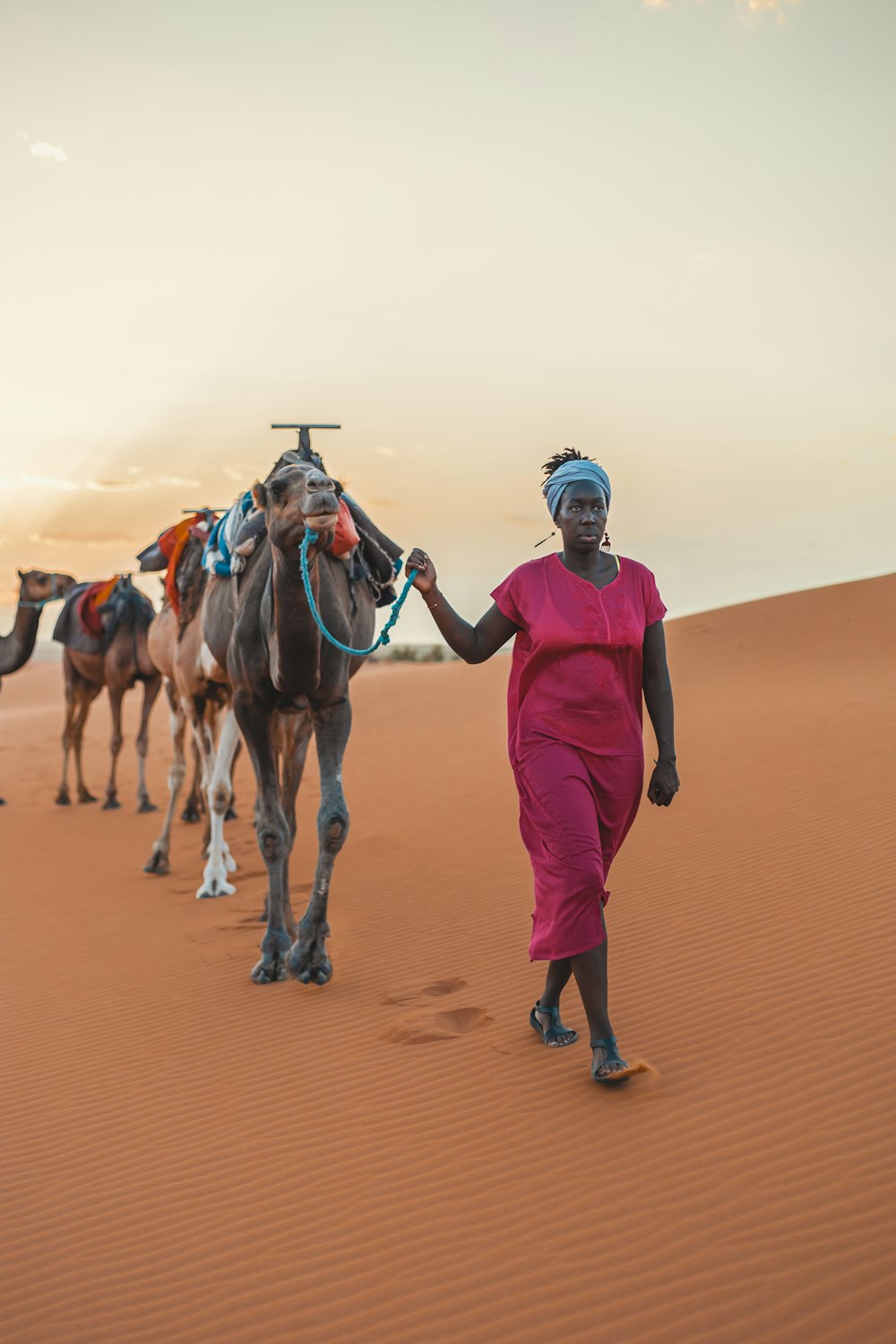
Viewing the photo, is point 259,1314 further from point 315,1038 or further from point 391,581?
point 391,581

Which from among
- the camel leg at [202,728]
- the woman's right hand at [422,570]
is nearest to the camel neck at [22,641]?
the camel leg at [202,728]

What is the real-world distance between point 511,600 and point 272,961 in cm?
311

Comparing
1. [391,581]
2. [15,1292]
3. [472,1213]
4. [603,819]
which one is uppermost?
[391,581]

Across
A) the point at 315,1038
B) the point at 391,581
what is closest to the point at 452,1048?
the point at 315,1038

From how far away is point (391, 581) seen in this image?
24.6ft

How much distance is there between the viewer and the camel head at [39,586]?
14461mm

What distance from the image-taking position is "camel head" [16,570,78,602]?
14.5 meters

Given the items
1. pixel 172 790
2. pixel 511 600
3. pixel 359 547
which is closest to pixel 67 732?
pixel 172 790

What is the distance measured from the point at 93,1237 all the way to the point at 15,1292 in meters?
0.31

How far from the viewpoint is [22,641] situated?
14500 mm

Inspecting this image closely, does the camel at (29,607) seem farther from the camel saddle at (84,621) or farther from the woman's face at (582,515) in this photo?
the woman's face at (582,515)

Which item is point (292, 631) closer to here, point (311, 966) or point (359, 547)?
point (359, 547)

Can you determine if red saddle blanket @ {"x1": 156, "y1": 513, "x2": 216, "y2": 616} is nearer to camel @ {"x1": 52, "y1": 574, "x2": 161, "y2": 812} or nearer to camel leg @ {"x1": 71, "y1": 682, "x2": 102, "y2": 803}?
camel @ {"x1": 52, "y1": 574, "x2": 161, "y2": 812}

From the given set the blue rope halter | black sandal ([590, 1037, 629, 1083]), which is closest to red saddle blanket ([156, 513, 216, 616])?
the blue rope halter
